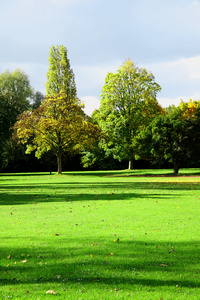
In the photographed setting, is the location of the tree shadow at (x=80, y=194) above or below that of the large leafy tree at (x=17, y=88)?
below

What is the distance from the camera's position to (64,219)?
10578 millimetres

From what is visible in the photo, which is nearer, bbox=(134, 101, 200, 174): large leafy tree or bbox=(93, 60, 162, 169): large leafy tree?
bbox=(134, 101, 200, 174): large leafy tree

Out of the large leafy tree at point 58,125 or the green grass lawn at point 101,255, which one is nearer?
the green grass lawn at point 101,255

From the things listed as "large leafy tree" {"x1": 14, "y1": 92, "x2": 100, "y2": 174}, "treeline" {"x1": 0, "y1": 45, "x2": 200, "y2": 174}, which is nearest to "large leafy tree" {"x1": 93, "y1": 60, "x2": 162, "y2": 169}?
"treeline" {"x1": 0, "y1": 45, "x2": 200, "y2": 174}

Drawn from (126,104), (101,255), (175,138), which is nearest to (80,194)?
(101,255)

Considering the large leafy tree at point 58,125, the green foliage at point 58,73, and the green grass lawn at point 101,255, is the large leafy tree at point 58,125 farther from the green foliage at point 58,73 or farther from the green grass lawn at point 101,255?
the green grass lawn at point 101,255

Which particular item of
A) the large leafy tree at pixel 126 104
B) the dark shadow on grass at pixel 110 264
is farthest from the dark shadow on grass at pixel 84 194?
the large leafy tree at pixel 126 104

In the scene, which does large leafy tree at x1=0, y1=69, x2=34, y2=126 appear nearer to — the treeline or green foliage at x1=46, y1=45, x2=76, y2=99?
the treeline

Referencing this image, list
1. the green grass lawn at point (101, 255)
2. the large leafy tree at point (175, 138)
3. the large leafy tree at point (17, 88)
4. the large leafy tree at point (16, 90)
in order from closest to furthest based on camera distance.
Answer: the green grass lawn at point (101, 255)
the large leafy tree at point (175, 138)
the large leafy tree at point (16, 90)
the large leafy tree at point (17, 88)

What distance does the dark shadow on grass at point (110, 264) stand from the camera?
5133mm

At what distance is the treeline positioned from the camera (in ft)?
134

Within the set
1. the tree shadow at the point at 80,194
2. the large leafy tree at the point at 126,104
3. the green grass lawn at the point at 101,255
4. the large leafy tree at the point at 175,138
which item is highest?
the large leafy tree at the point at 126,104

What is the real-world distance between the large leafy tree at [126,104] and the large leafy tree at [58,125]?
557 cm

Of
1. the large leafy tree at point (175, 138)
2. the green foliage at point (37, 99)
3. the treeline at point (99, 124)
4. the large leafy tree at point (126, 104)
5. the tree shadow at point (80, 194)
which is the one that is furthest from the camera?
the green foliage at point (37, 99)
